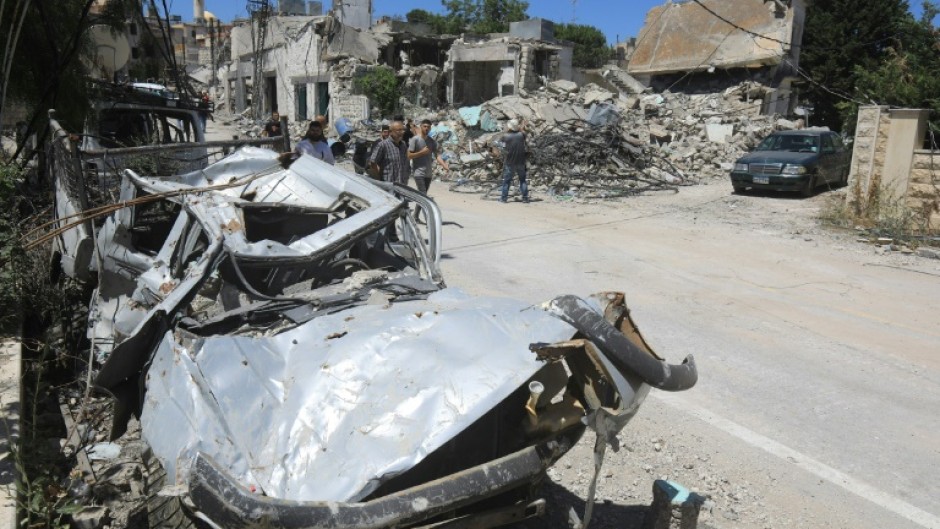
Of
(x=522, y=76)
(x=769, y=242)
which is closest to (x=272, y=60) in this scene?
(x=522, y=76)

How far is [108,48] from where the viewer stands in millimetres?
11141

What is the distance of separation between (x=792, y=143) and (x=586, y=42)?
6573cm

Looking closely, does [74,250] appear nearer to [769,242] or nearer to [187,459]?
[187,459]

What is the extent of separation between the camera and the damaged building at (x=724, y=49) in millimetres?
30328

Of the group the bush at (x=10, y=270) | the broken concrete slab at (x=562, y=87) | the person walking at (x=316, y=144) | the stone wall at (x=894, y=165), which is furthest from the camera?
the broken concrete slab at (x=562, y=87)

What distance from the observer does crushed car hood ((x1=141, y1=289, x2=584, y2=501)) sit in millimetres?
2428

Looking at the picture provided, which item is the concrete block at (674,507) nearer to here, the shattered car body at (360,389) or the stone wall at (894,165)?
the shattered car body at (360,389)

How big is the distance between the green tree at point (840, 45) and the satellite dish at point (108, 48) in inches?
1157

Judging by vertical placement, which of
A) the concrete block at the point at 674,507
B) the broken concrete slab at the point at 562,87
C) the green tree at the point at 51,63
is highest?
the broken concrete slab at the point at 562,87

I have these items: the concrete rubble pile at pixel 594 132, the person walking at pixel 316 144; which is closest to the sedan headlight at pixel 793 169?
the concrete rubble pile at pixel 594 132

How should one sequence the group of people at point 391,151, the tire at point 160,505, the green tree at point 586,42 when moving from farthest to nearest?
the green tree at point 586,42, the group of people at point 391,151, the tire at point 160,505

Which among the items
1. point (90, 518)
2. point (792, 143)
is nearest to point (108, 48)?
point (90, 518)

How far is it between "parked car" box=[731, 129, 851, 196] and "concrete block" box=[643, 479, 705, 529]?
13629 mm

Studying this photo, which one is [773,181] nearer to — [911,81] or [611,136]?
[911,81]
